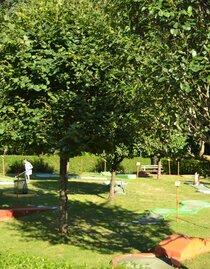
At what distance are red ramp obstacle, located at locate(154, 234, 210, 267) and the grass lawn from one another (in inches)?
7.3

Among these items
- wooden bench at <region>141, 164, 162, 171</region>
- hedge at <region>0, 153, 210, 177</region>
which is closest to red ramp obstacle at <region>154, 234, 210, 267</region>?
hedge at <region>0, 153, 210, 177</region>

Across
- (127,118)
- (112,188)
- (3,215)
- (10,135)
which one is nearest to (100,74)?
(127,118)

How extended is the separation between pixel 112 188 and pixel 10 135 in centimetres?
980

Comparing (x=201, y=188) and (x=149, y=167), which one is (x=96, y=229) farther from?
(x=149, y=167)

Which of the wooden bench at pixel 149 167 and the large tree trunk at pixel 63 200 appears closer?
the large tree trunk at pixel 63 200

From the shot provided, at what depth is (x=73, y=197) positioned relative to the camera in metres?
21.8

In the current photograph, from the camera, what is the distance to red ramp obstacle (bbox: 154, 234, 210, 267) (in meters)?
10.8

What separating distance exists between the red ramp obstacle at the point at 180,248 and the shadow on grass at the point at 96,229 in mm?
999

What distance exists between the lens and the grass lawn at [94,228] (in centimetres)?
1176

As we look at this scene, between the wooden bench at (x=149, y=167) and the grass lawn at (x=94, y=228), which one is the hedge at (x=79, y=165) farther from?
the grass lawn at (x=94, y=228)

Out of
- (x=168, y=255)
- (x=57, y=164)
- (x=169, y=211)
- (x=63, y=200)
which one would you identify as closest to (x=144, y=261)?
(x=168, y=255)

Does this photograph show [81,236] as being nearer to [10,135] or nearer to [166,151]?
[10,135]

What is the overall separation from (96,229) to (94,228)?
6.8 inches

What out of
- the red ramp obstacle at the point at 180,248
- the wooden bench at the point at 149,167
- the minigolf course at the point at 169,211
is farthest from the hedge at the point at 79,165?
the red ramp obstacle at the point at 180,248
